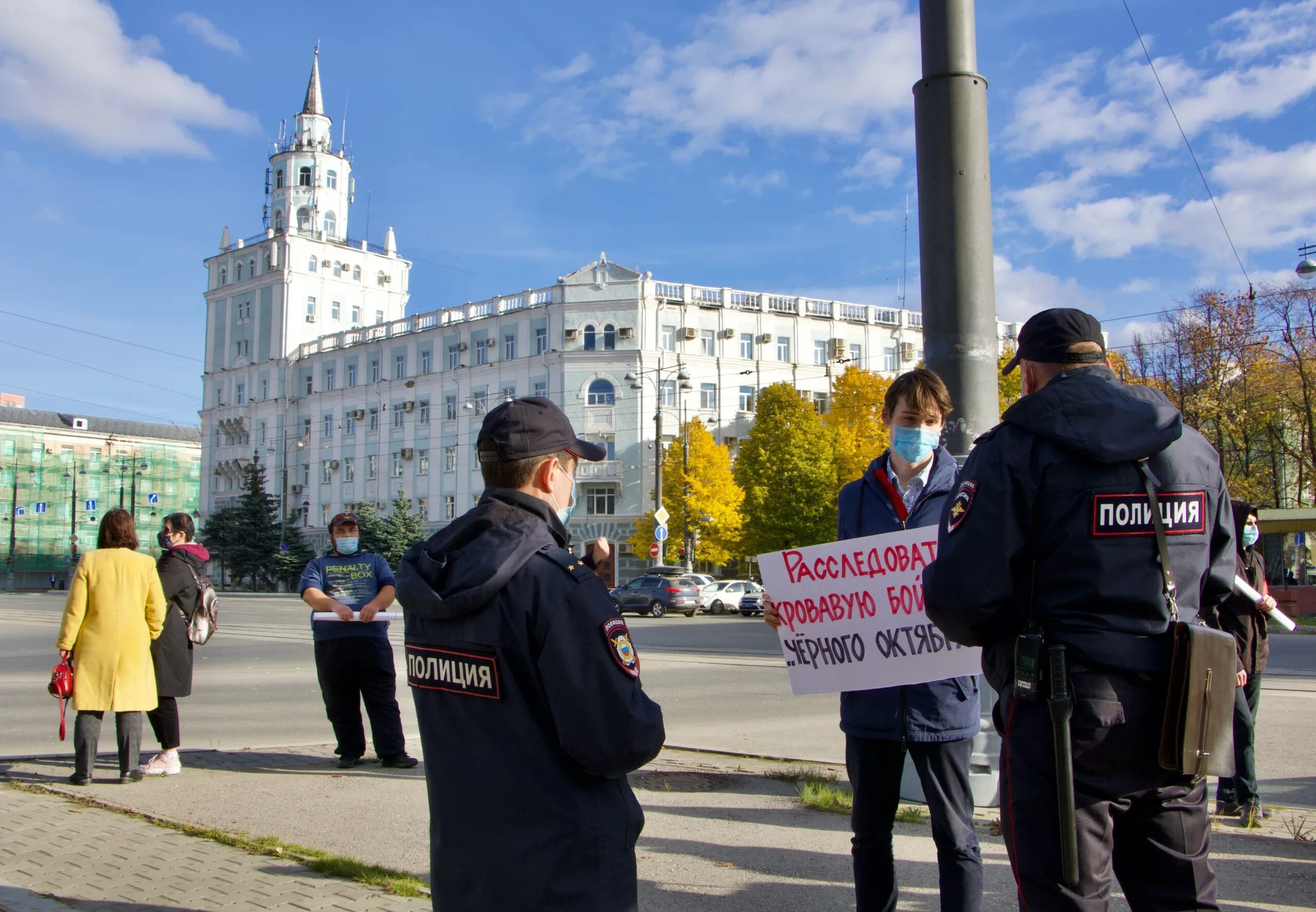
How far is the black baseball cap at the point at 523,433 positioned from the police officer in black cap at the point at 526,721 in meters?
0.14

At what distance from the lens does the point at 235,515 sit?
68.9m

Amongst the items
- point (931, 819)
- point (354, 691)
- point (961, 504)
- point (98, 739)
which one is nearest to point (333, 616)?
point (354, 691)

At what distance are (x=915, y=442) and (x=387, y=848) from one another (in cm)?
321

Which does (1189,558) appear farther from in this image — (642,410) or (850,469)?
(642,410)

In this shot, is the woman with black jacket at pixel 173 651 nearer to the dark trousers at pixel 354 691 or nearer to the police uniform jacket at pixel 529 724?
the dark trousers at pixel 354 691

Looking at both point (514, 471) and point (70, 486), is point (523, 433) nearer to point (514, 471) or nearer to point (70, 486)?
point (514, 471)

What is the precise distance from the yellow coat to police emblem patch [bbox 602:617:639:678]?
5.61 meters

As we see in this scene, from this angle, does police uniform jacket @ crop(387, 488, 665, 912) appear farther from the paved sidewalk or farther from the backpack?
the backpack

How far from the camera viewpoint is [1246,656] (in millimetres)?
5922

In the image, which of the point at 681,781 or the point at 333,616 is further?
the point at 333,616

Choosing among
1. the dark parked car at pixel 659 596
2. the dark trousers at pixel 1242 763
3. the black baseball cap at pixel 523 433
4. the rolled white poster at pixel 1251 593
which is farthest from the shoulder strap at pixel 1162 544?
the dark parked car at pixel 659 596

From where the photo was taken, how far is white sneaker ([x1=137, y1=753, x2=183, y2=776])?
714 centimetres

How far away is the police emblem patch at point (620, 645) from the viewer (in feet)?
7.94

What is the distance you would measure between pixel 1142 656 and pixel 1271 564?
34.4 meters
